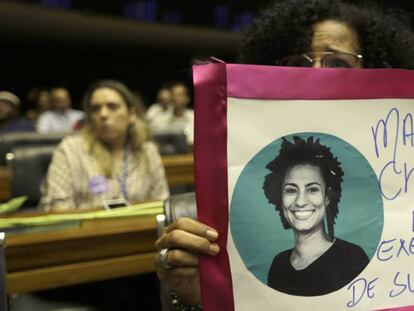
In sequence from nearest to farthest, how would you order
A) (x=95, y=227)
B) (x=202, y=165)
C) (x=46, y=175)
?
1. (x=202, y=165)
2. (x=95, y=227)
3. (x=46, y=175)

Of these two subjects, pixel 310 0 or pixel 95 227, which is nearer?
pixel 310 0

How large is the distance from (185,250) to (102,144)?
1430mm

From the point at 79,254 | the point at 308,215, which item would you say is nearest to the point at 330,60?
the point at 308,215

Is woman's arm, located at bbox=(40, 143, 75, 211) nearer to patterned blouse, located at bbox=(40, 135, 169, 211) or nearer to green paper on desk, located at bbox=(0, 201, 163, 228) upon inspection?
patterned blouse, located at bbox=(40, 135, 169, 211)

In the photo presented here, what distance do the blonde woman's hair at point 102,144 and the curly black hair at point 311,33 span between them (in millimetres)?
957

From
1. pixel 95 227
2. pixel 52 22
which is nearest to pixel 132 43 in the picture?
pixel 52 22

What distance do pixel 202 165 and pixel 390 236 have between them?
0.88 ft

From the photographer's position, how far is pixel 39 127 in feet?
15.2

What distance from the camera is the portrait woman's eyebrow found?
1.95 ft

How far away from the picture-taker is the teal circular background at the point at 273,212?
0.58 m

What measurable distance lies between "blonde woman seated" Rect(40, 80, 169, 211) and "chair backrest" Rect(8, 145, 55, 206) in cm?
6

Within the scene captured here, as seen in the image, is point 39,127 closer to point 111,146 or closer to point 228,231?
point 111,146

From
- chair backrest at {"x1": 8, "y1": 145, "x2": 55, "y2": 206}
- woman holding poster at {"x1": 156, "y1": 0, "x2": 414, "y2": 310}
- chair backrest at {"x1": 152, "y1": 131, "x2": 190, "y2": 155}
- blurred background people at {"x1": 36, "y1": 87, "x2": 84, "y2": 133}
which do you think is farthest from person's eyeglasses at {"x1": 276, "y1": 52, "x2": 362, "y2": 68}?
blurred background people at {"x1": 36, "y1": 87, "x2": 84, "y2": 133}

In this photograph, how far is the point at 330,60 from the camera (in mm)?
859
